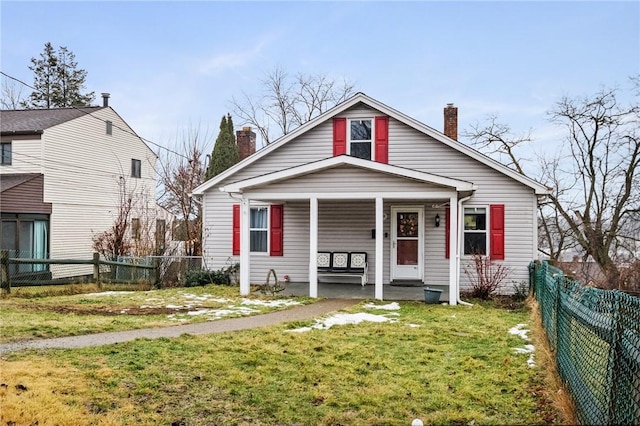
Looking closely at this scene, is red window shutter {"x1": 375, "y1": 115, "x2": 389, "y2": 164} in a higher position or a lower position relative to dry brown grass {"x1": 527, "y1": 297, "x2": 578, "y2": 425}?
higher

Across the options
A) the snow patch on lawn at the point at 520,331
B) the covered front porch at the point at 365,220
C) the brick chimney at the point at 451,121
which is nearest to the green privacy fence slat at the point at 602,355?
the snow patch on lawn at the point at 520,331

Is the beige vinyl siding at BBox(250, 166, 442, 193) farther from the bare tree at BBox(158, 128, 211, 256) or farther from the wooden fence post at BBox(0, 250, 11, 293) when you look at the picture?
the bare tree at BBox(158, 128, 211, 256)

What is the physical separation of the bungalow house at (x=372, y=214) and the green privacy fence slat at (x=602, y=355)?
7441 millimetres

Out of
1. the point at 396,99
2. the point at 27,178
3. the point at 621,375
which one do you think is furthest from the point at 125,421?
the point at 396,99

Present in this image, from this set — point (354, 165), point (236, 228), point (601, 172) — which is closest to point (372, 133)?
point (354, 165)

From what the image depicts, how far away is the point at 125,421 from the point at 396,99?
24.1 m

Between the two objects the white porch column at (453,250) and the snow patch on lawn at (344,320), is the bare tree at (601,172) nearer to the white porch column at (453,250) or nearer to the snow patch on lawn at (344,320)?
the white porch column at (453,250)

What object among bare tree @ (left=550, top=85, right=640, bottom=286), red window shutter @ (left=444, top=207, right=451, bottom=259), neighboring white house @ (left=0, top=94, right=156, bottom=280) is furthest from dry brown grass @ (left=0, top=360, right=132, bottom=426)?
bare tree @ (left=550, top=85, right=640, bottom=286)

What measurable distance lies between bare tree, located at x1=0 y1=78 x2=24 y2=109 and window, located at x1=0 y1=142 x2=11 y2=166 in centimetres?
1496

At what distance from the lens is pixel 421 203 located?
43.7 feet

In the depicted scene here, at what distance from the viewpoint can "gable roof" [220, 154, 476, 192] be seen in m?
10.6

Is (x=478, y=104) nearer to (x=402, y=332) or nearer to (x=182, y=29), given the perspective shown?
(x=182, y=29)

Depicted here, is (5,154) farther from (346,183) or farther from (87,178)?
(346,183)

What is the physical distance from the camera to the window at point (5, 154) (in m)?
20.6
